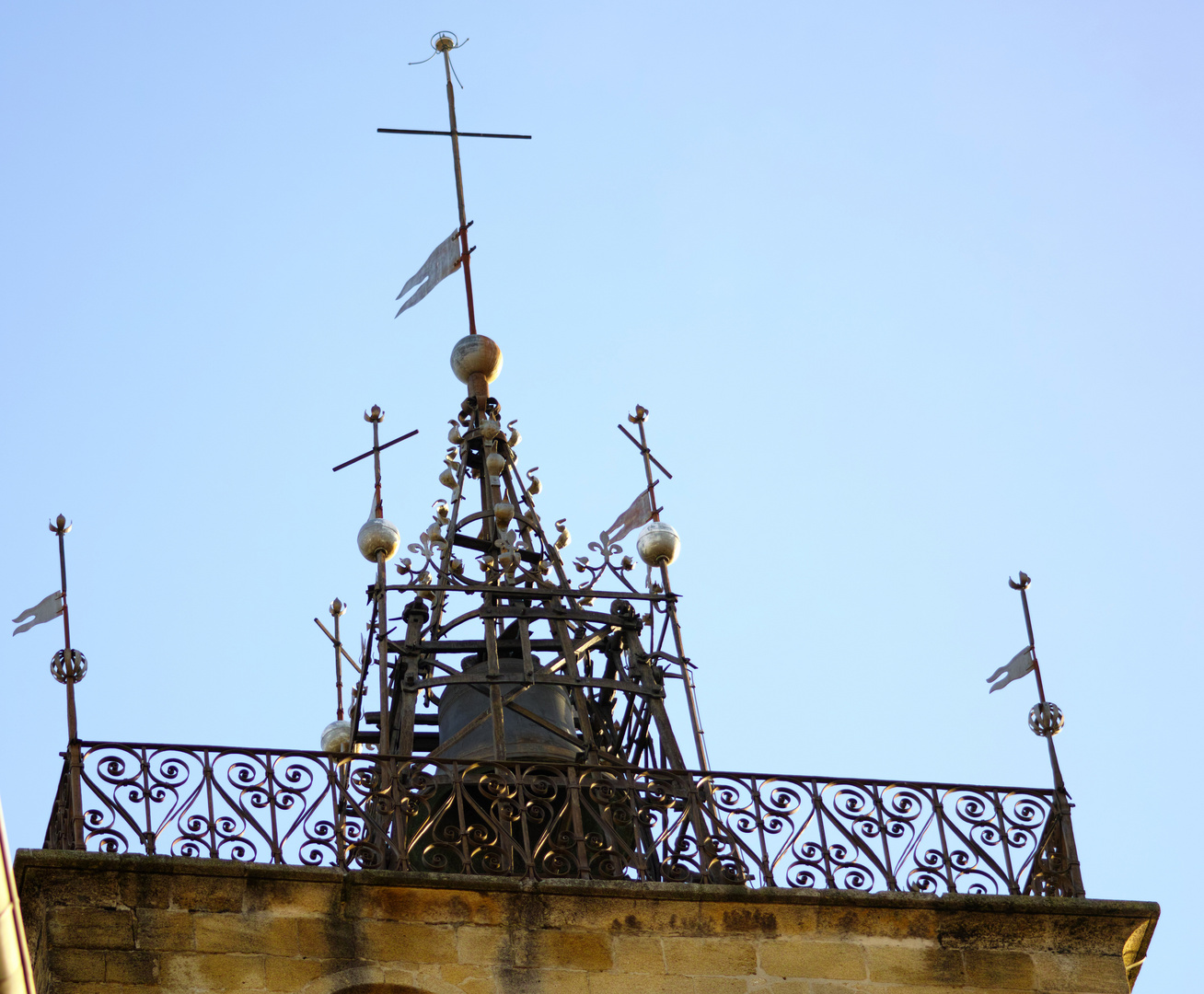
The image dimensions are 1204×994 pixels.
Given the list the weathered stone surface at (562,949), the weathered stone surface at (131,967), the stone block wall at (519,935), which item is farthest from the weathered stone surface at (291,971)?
the weathered stone surface at (562,949)

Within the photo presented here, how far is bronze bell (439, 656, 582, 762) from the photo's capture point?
12.6 meters

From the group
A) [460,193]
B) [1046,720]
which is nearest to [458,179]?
[460,193]

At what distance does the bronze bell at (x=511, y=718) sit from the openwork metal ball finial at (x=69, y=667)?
2011 millimetres

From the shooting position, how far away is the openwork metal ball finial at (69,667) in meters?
11.7

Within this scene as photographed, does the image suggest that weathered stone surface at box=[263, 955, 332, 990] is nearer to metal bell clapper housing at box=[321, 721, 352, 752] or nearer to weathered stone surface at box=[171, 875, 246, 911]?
weathered stone surface at box=[171, 875, 246, 911]

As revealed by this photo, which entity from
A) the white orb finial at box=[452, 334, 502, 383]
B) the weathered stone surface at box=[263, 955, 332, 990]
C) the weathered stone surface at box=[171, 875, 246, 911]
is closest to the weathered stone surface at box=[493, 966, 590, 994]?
Answer: the weathered stone surface at box=[263, 955, 332, 990]

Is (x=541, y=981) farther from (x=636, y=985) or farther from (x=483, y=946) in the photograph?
(x=636, y=985)

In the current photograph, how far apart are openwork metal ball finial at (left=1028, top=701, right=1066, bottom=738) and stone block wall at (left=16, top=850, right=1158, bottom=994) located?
110 centimetres

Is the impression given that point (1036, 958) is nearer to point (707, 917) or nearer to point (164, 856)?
point (707, 917)

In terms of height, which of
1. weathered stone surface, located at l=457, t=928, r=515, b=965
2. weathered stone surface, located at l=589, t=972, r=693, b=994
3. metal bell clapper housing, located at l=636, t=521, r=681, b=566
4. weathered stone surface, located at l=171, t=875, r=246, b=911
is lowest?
weathered stone surface, located at l=589, t=972, r=693, b=994

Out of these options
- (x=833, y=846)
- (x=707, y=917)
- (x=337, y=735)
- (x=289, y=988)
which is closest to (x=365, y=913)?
(x=289, y=988)

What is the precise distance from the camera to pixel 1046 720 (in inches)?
490

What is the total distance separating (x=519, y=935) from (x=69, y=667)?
2638mm

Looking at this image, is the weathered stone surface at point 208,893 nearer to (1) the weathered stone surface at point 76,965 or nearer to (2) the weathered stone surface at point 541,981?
(1) the weathered stone surface at point 76,965
